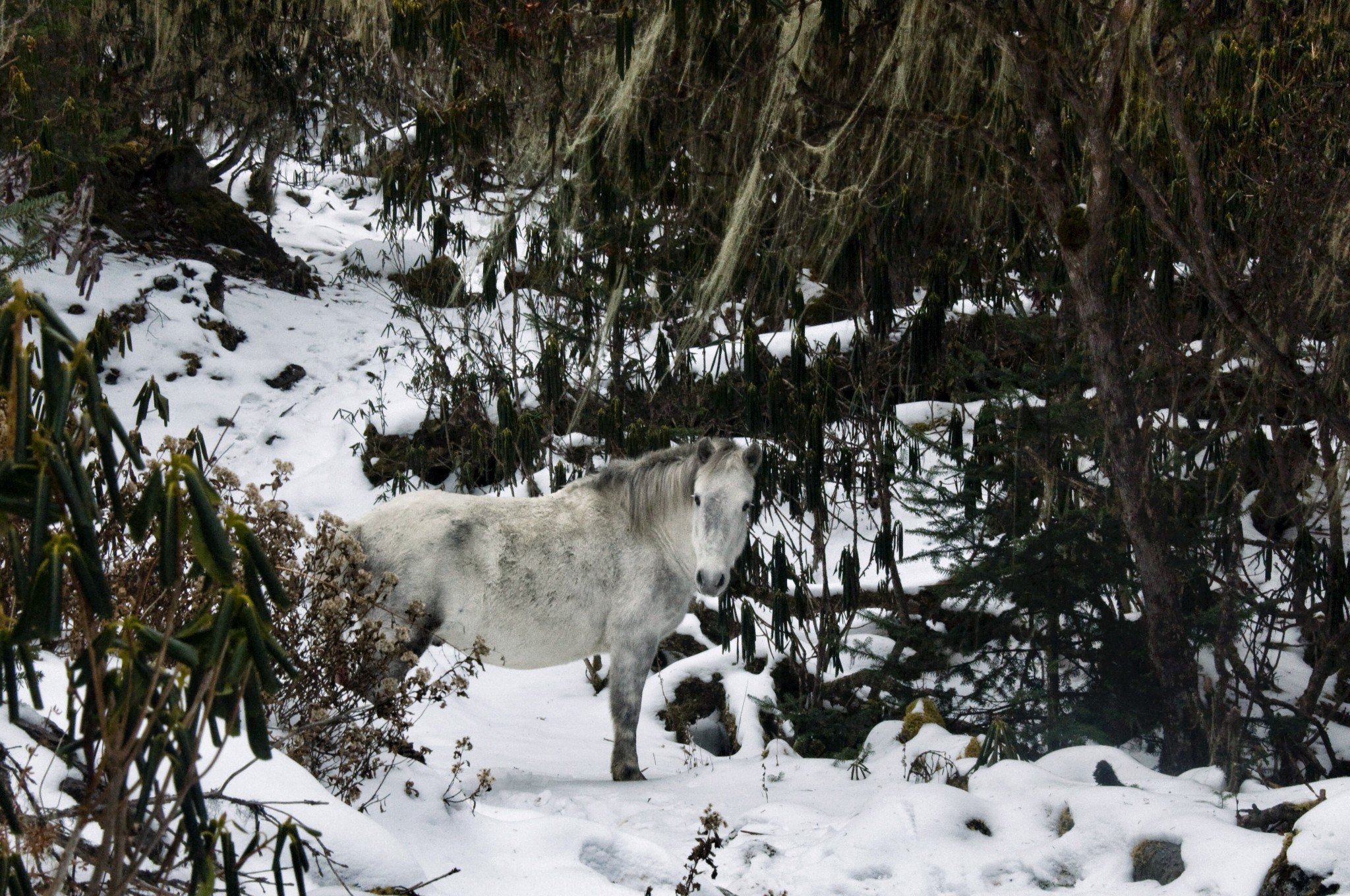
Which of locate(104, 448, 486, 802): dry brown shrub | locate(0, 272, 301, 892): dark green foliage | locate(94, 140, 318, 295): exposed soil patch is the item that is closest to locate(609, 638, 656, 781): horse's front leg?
locate(104, 448, 486, 802): dry brown shrub

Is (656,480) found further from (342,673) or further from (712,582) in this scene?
(342,673)

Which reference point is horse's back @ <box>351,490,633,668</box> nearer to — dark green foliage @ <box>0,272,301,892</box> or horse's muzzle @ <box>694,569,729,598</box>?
horse's muzzle @ <box>694,569,729,598</box>

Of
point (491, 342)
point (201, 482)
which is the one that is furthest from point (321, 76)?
point (201, 482)

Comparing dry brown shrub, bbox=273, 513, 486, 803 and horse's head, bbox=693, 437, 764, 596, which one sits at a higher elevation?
horse's head, bbox=693, 437, 764, 596

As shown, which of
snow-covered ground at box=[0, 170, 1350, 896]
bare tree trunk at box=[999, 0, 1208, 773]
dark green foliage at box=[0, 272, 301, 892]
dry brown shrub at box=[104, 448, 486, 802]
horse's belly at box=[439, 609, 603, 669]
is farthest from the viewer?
bare tree trunk at box=[999, 0, 1208, 773]

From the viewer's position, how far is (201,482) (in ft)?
4.88

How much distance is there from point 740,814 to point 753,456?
1.75 meters

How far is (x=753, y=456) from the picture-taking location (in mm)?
5707

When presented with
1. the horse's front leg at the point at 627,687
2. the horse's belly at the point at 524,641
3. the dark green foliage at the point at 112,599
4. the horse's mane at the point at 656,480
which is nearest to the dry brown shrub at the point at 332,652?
the horse's belly at the point at 524,641

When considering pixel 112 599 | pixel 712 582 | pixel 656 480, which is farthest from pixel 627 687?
pixel 112 599

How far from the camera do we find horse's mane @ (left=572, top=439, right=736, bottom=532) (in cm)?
573

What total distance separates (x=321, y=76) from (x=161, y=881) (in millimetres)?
12536

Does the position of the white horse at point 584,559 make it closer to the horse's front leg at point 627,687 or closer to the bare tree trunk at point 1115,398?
the horse's front leg at point 627,687

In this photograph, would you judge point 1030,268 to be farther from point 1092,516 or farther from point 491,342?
point 491,342
